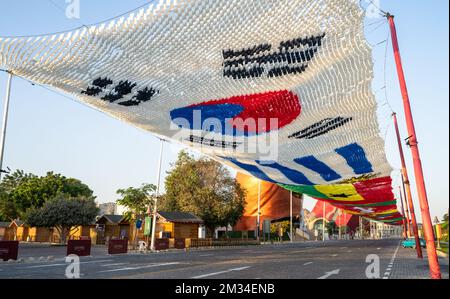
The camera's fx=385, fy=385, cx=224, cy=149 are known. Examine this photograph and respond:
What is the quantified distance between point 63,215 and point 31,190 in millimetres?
23564

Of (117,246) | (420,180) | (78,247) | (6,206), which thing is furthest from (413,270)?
(6,206)

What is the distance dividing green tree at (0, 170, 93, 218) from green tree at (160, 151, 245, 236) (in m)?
18.4

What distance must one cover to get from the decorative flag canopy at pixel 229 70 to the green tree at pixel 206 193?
36.6m

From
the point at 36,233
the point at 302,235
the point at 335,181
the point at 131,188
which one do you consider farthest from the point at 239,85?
the point at 302,235

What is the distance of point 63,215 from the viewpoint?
46750mm

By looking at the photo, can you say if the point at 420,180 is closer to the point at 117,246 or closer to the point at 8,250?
the point at 8,250

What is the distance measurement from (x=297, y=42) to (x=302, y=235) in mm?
100346

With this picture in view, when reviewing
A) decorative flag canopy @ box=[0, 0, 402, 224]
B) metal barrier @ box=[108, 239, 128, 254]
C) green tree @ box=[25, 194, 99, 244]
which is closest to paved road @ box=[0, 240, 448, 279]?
decorative flag canopy @ box=[0, 0, 402, 224]

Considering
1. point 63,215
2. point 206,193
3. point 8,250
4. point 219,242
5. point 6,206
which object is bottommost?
point 219,242

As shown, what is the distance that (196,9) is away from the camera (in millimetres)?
9820

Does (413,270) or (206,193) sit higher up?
(206,193)

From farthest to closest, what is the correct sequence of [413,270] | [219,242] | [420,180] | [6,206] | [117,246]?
[6,206] < [219,242] < [117,246] < [413,270] < [420,180]

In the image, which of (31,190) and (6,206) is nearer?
(31,190)
